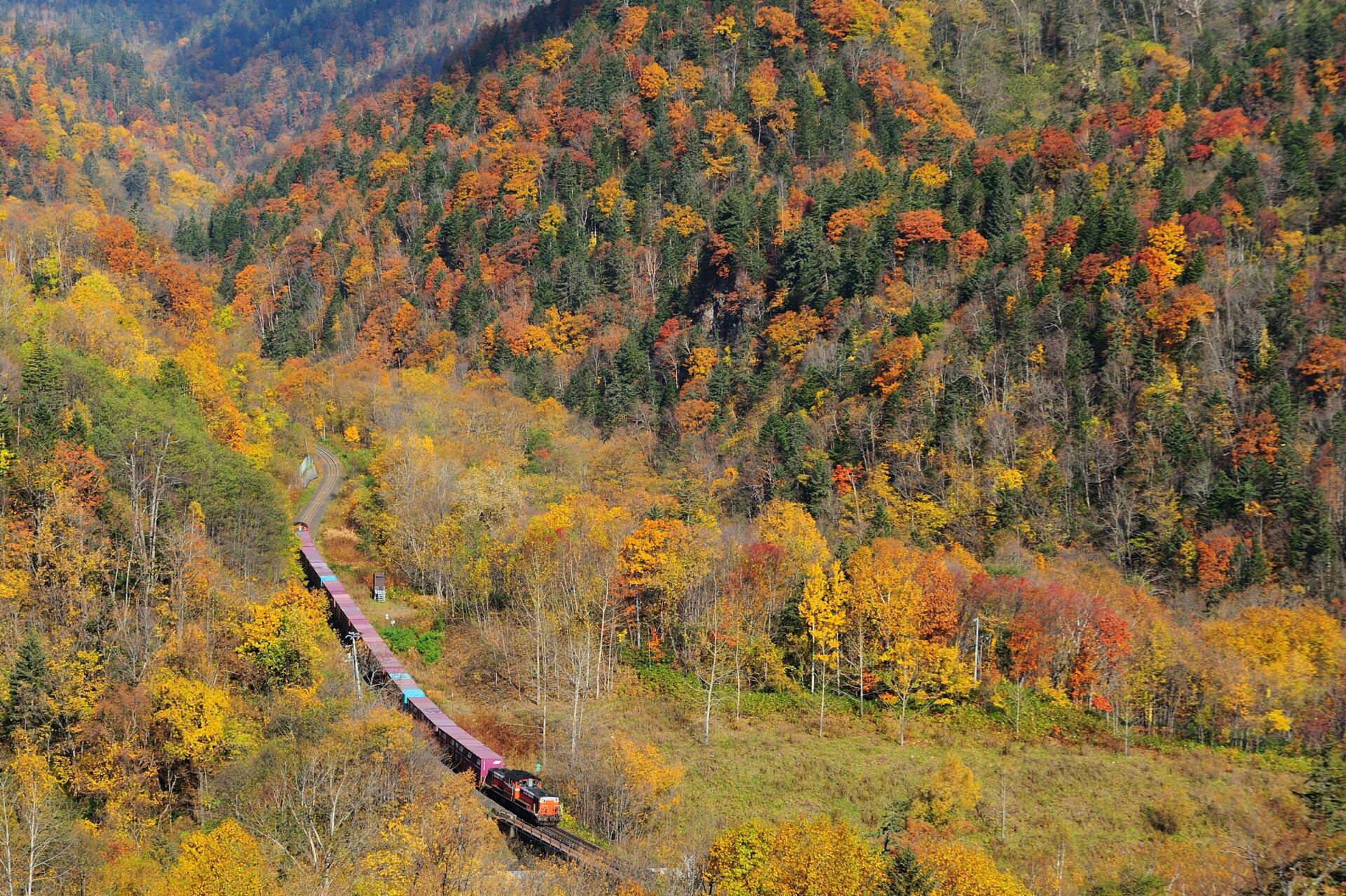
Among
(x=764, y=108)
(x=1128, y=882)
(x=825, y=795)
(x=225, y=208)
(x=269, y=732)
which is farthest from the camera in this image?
(x=225, y=208)

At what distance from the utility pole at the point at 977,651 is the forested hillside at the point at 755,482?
675 millimetres

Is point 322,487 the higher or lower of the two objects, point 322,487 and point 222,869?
the lower

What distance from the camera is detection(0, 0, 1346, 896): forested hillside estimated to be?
51.4 m

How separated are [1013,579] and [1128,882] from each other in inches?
1095

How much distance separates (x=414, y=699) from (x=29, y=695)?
18.9 metres

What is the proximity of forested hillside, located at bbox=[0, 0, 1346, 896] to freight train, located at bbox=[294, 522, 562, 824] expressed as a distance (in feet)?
6.80

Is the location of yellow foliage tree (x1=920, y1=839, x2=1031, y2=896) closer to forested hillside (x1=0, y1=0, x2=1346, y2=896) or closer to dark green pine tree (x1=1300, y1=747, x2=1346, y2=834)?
forested hillside (x1=0, y1=0, x2=1346, y2=896)

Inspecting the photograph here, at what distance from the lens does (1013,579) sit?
73.6m

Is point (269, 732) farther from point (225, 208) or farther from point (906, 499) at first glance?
point (225, 208)

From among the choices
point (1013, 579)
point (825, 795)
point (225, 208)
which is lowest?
point (825, 795)

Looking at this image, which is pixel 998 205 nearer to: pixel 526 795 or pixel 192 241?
pixel 526 795

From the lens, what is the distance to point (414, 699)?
64.2 metres

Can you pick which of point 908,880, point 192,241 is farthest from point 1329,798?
point 192,241

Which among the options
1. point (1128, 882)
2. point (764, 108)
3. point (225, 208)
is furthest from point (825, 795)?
point (225, 208)
